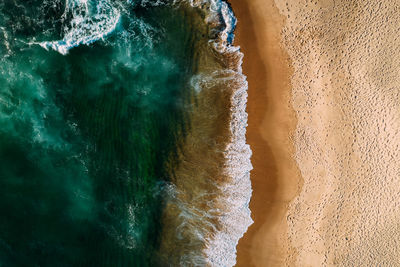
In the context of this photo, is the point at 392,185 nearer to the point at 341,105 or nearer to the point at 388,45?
the point at 341,105

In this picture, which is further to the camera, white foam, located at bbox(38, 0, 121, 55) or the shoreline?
white foam, located at bbox(38, 0, 121, 55)

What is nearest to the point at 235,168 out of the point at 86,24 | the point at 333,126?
the point at 333,126

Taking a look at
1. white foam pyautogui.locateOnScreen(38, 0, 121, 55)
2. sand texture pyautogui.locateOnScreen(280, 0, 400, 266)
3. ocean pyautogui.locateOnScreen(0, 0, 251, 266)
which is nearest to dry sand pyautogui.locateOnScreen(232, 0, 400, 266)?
sand texture pyautogui.locateOnScreen(280, 0, 400, 266)

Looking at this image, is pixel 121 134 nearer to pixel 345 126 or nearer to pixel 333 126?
pixel 333 126

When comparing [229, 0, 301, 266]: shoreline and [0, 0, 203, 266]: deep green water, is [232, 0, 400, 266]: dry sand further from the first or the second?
[0, 0, 203, 266]: deep green water

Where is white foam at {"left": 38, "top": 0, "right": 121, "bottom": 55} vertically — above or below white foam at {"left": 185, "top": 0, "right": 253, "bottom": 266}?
above

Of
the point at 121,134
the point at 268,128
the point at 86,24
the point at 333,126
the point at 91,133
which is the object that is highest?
the point at 86,24

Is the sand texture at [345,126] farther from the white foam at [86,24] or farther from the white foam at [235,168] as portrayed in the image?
the white foam at [86,24]
